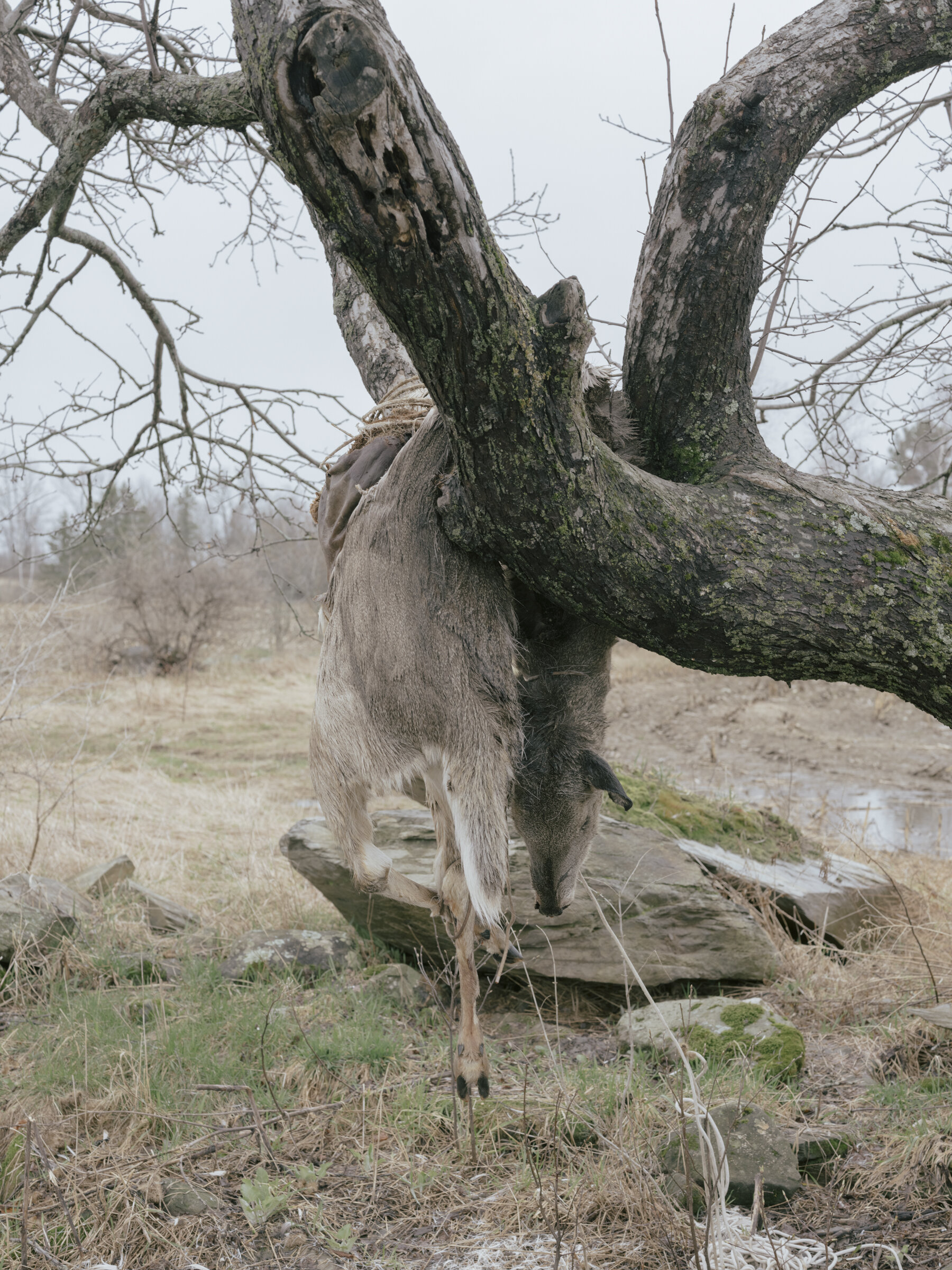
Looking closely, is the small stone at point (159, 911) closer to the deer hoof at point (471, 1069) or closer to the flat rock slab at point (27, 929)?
the flat rock slab at point (27, 929)

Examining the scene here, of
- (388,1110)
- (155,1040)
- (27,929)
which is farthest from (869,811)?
(27,929)

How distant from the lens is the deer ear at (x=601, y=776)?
2.25 meters

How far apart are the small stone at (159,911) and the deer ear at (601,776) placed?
465 centimetres

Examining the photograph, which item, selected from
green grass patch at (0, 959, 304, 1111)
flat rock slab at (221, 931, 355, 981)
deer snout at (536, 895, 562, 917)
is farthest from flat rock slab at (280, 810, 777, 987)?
deer snout at (536, 895, 562, 917)

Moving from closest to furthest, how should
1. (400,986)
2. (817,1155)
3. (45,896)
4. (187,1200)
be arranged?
(187,1200), (817,1155), (400,986), (45,896)

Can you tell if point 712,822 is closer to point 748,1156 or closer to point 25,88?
point 748,1156

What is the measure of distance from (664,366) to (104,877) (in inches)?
231

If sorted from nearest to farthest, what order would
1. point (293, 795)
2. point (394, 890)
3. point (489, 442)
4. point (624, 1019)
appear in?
point (489, 442) < point (394, 890) < point (624, 1019) < point (293, 795)

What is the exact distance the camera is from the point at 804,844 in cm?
673

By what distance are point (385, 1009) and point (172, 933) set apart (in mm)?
2015

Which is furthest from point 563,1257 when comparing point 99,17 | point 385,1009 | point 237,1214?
point 99,17

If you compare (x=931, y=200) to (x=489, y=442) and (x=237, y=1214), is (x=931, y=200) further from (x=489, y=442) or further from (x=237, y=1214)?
(x=237, y=1214)

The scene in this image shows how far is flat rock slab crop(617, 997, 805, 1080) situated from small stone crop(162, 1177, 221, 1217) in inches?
68.3

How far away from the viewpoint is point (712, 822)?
6590 mm
